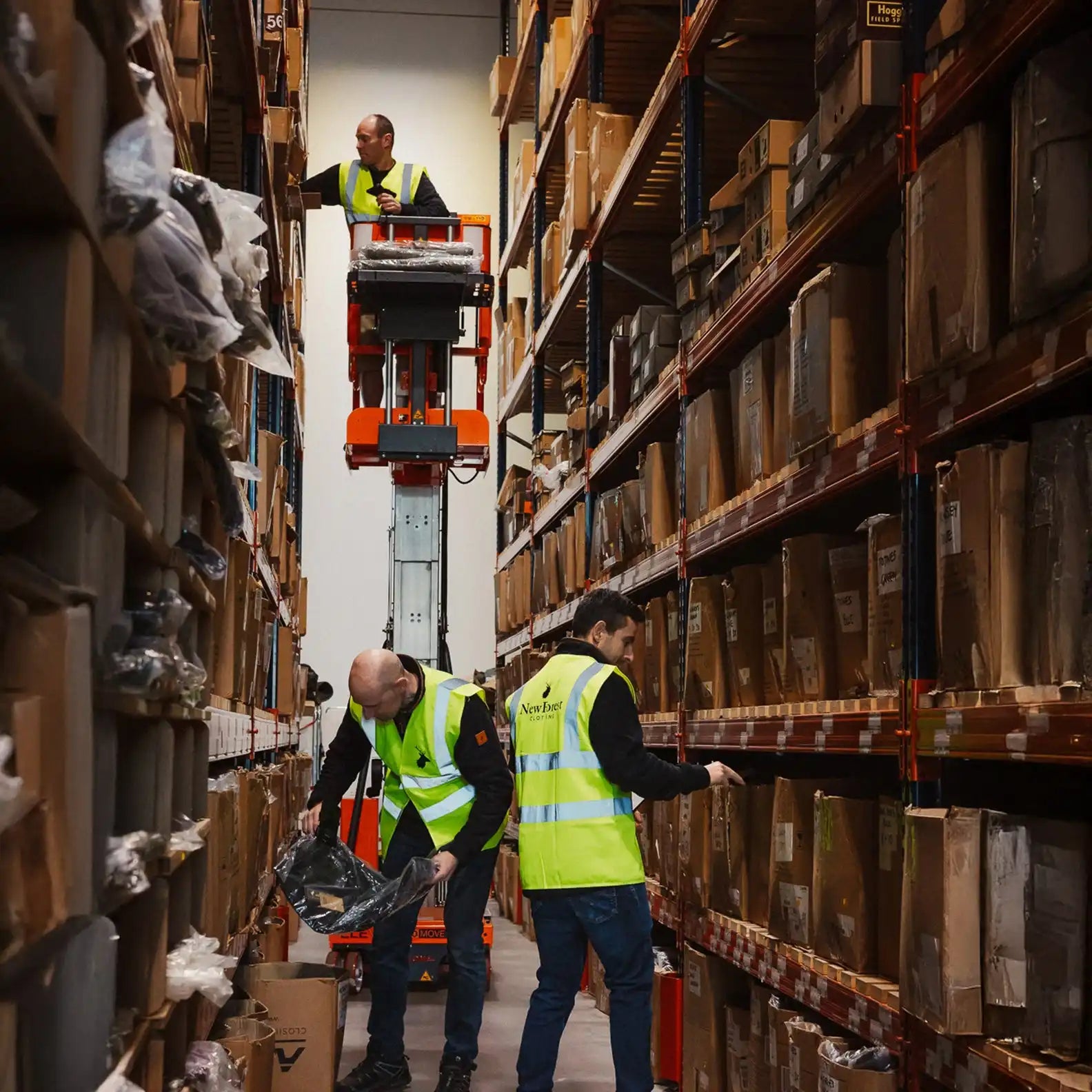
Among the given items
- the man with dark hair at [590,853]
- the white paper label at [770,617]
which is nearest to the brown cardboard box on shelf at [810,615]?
the white paper label at [770,617]

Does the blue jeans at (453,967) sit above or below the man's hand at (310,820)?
below

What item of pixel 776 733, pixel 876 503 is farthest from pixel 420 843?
pixel 876 503

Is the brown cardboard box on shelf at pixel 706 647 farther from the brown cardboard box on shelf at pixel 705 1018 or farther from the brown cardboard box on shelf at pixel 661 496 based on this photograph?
the brown cardboard box on shelf at pixel 705 1018

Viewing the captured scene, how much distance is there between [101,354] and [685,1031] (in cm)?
440

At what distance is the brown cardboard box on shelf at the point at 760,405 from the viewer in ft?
15.7

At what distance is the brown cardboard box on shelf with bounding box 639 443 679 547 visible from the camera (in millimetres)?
6387

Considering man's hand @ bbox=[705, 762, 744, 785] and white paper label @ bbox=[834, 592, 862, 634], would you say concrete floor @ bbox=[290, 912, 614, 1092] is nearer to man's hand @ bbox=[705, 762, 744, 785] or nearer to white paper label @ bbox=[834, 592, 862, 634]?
man's hand @ bbox=[705, 762, 744, 785]

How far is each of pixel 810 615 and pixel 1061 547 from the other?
62.9 inches

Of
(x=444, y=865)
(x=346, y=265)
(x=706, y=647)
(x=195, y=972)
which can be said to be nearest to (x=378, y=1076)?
(x=444, y=865)

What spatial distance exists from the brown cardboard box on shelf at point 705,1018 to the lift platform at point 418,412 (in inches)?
98.1

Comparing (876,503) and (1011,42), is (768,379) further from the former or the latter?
(1011,42)

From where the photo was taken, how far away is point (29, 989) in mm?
1782

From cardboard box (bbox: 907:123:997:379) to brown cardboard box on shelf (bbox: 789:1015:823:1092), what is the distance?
1.95 metres

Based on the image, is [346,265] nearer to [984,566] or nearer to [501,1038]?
[501,1038]
